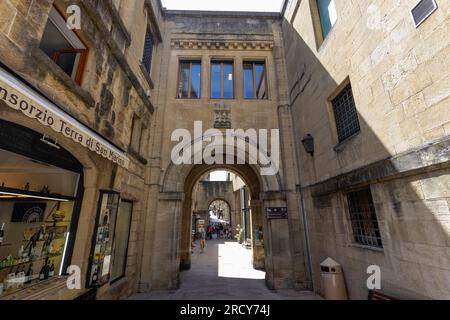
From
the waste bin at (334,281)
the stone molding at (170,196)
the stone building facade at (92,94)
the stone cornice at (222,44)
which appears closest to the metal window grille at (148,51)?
the stone building facade at (92,94)

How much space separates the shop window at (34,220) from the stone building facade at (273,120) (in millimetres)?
173

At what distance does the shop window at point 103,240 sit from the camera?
14.0ft

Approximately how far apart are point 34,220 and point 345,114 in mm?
7697

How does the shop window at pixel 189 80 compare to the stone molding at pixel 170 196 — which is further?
the shop window at pixel 189 80

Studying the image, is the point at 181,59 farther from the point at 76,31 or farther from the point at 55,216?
the point at 55,216

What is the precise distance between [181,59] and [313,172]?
760cm

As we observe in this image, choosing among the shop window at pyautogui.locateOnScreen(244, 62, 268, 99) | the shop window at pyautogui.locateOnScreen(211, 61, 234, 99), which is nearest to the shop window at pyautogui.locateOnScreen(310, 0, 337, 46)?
the shop window at pyautogui.locateOnScreen(244, 62, 268, 99)

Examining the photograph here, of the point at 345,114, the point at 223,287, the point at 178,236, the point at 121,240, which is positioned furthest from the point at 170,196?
the point at 345,114

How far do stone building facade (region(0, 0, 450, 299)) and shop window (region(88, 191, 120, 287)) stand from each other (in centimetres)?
→ 6

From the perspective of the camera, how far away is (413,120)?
3447mm

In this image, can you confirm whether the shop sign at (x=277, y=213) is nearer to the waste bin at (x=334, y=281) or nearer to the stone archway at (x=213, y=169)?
the waste bin at (x=334, y=281)

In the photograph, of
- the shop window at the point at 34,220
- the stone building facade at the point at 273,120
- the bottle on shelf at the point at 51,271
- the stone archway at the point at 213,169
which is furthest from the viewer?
the stone archway at the point at 213,169

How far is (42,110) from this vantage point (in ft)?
9.07
